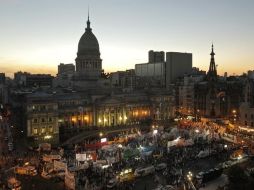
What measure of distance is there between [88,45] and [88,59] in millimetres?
4620

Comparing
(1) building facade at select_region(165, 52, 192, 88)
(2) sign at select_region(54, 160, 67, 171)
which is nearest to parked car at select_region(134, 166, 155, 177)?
(2) sign at select_region(54, 160, 67, 171)

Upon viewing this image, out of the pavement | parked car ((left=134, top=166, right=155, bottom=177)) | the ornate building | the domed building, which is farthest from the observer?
the domed building

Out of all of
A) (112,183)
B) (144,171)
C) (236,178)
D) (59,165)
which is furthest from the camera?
(144,171)

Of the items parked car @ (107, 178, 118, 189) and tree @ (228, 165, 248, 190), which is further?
parked car @ (107, 178, 118, 189)

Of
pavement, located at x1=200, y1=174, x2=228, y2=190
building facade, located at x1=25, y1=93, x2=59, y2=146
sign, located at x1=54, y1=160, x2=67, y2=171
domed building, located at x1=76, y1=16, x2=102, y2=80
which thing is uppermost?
domed building, located at x1=76, y1=16, x2=102, y2=80

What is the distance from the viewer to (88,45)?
104125 millimetres

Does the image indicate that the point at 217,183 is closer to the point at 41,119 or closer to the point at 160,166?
the point at 160,166

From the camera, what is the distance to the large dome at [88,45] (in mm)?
103125

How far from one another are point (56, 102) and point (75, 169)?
25501mm

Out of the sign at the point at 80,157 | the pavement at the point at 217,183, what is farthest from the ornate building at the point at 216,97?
the sign at the point at 80,157

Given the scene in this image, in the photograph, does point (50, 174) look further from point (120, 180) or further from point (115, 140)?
point (115, 140)

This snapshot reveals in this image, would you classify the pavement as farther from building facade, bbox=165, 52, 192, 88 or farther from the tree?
building facade, bbox=165, 52, 192, 88

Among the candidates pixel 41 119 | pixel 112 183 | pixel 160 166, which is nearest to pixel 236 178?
pixel 160 166

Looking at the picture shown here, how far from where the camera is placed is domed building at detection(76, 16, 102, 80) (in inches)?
4014
